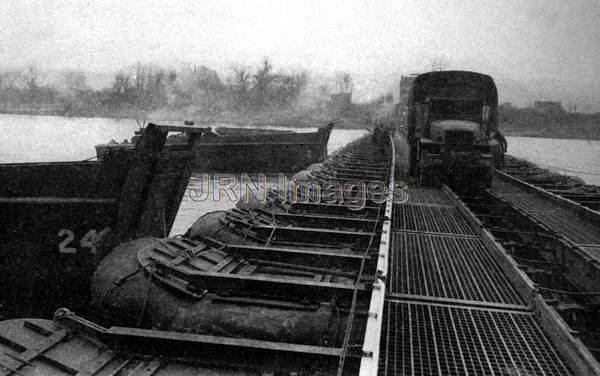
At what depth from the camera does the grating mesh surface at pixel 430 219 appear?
709 cm

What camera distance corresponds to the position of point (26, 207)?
21.4ft

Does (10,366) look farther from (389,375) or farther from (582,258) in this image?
(582,258)

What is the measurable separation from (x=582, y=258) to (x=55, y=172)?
305 inches

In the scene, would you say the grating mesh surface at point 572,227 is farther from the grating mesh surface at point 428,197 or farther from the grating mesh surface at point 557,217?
the grating mesh surface at point 428,197

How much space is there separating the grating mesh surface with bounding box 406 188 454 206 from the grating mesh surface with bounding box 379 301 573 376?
540cm

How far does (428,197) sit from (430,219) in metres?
2.40

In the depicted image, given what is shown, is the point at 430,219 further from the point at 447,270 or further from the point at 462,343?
the point at 462,343

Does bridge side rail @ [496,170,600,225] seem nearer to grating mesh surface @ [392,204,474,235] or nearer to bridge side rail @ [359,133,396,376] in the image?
grating mesh surface @ [392,204,474,235]

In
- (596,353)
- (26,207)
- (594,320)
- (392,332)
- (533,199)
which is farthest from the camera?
(533,199)

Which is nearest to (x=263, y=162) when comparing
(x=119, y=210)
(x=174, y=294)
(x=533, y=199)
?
(x=533, y=199)

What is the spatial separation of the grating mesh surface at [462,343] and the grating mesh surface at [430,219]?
3.02 m

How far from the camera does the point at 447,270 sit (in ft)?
16.9

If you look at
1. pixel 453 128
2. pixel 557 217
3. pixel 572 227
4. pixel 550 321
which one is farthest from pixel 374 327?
pixel 453 128

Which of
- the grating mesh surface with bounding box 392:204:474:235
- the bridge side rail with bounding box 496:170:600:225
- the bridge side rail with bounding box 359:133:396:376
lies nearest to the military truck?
the bridge side rail with bounding box 496:170:600:225
